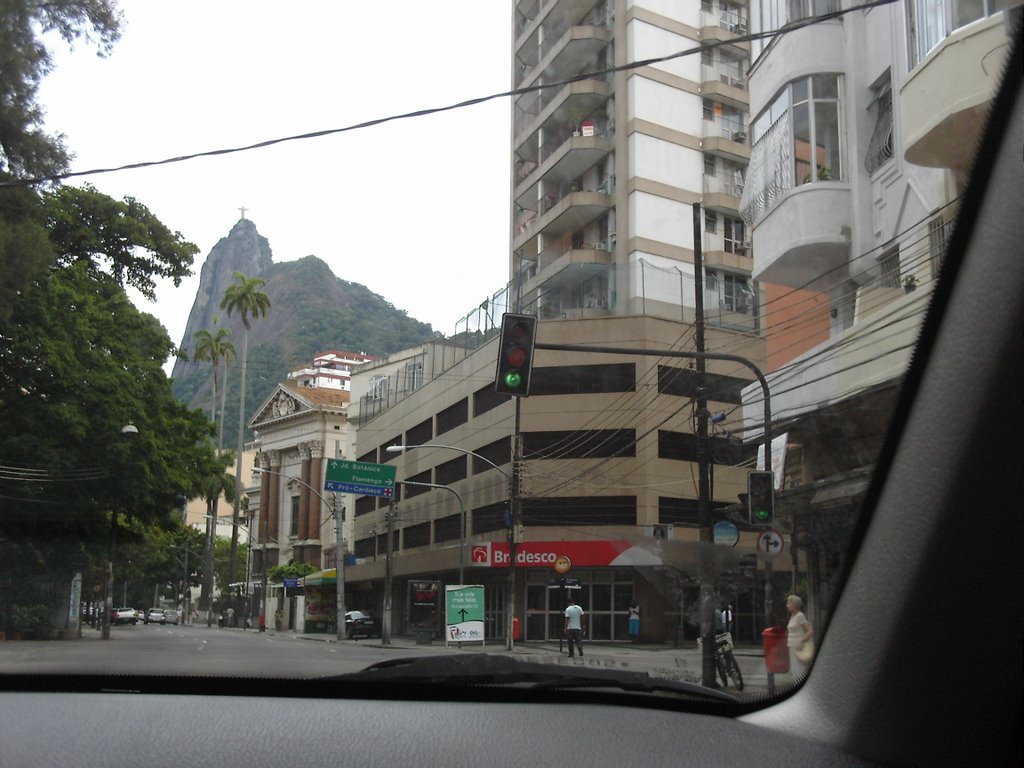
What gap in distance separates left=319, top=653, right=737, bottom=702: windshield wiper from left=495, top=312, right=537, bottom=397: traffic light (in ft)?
4.39

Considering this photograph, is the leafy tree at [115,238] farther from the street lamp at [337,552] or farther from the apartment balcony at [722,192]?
the apartment balcony at [722,192]

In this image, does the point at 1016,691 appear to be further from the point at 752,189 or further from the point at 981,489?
the point at 752,189

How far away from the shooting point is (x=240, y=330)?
407cm

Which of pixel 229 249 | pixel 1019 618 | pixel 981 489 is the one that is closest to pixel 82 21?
pixel 229 249

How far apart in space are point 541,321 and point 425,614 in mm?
1247

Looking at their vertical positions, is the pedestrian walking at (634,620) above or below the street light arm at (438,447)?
below

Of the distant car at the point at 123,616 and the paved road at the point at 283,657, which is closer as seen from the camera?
the paved road at the point at 283,657

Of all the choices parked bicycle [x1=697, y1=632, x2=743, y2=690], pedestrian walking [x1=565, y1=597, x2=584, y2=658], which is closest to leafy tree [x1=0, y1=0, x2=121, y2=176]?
pedestrian walking [x1=565, y1=597, x2=584, y2=658]

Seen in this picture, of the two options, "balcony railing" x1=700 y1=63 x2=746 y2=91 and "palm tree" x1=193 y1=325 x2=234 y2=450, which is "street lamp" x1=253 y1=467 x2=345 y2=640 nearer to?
"palm tree" x1=193 y1=325 x2=234 y2=450

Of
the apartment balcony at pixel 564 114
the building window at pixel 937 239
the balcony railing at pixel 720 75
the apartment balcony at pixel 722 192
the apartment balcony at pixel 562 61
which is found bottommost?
the building window at pixel 937 239

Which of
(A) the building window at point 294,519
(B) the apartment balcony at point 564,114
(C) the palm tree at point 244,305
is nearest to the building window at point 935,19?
(B) the apartment balcony at point 564,114

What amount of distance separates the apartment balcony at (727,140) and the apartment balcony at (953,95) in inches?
22.4

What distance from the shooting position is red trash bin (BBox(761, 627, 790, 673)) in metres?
2.54

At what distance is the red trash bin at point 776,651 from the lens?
2.54 meters
